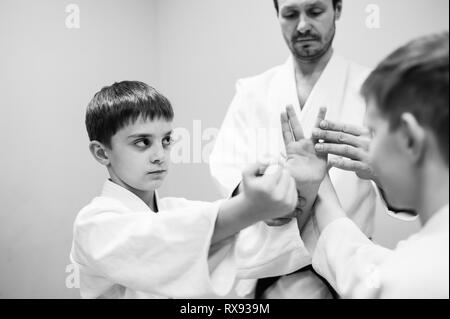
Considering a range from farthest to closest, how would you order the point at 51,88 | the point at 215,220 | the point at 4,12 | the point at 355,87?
the point at 51,88
the point at 4,12
the point at 355,87
the point at 215,220

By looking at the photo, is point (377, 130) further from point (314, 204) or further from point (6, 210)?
point (6, 210)

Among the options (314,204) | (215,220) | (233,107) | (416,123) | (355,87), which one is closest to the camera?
(416,123)

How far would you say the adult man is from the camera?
1213 millimetres

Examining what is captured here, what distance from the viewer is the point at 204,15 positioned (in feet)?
7.16

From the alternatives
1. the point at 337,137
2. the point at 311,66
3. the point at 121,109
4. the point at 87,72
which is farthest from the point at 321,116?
the point at 87,72

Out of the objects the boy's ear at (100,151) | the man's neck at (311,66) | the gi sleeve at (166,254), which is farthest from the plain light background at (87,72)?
the gi sleeve at (166,254)

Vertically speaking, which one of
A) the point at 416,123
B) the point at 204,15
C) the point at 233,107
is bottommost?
the point at 233,107

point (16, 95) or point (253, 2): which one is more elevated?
point (253, 2)

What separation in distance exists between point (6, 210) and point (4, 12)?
0.68 meters

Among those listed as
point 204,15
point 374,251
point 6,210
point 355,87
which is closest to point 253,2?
point 204,15

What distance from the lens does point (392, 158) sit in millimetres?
623

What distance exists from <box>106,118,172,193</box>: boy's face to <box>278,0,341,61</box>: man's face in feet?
1.64

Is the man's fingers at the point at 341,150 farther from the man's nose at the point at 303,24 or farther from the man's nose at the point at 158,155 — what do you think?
the man's nose at the point at 303,24

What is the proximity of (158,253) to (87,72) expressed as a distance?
134 cm
